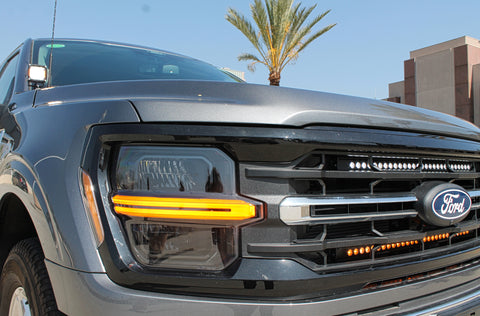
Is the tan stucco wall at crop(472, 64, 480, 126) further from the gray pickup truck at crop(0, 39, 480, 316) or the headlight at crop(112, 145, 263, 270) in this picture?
the headlight at crop(112, 145, 263, 270)

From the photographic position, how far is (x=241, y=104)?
49.9 inches

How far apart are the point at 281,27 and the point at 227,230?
514 inches

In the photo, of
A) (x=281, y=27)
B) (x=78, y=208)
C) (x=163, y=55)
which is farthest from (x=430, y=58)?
(x=78, y=208)

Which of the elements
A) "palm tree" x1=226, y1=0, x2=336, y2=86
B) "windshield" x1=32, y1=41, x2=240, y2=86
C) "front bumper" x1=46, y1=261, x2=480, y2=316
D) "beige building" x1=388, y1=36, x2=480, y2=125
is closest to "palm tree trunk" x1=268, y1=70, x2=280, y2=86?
"palm tree" x1=226, y1=0, x2=336, y2=86

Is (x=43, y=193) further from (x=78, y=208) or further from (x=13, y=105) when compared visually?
(x=13, y=105)

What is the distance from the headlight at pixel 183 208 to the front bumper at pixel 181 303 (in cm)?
11

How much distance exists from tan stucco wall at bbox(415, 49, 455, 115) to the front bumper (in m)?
32.5

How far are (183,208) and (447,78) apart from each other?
34226 millimetres

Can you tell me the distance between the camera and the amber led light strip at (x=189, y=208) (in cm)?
119

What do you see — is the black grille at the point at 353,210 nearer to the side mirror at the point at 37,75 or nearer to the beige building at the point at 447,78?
the side mirror at the point at 37,75

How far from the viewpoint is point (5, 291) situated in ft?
5.81

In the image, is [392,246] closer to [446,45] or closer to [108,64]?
[108,64]

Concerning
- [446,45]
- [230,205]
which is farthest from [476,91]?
[230,205]

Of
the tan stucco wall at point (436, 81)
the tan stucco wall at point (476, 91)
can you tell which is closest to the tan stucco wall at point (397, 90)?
the tan stucco wall at point (436, 81)
